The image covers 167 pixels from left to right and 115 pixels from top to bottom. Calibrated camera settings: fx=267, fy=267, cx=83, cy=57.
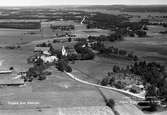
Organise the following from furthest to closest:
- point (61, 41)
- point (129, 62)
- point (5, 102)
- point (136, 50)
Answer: point (61, 41), point (136, 50), point (129, 62), point (5, 102)

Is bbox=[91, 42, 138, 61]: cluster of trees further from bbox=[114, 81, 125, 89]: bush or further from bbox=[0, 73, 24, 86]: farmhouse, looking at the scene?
bbox=[0, 73, 24, 86]: farmhouse

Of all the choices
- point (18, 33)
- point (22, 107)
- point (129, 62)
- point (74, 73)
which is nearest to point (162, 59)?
point (129, 62)

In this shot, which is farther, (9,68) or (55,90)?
(9,68)

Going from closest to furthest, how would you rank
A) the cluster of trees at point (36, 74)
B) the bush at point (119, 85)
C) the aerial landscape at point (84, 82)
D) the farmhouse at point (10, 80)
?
the aerial landscape at point (84, 82) → the bush at point (119, 85) → the farmhouse at point (10, 80) → the cluster of trees at point (36, 74)

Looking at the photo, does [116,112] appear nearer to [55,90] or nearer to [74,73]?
[55,90]

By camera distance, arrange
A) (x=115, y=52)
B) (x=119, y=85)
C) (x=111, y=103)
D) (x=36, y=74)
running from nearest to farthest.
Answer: (x=111, y=103) < (x=119, y=85) < (x=36, y=74) < (x=115, y=52)

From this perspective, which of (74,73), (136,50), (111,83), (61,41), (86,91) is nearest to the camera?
(86,91)

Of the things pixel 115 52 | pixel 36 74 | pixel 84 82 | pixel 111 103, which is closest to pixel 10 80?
pixel 36 74

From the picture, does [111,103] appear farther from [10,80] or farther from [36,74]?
[10,80]

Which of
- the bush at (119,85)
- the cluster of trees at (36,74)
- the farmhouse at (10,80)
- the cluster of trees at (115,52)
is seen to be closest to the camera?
the bush at (119,85)

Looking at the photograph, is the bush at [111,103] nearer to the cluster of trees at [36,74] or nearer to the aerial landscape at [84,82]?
the aerial landscape at [84,82]

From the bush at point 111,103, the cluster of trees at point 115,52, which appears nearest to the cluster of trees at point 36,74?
the bush at point 111,103
